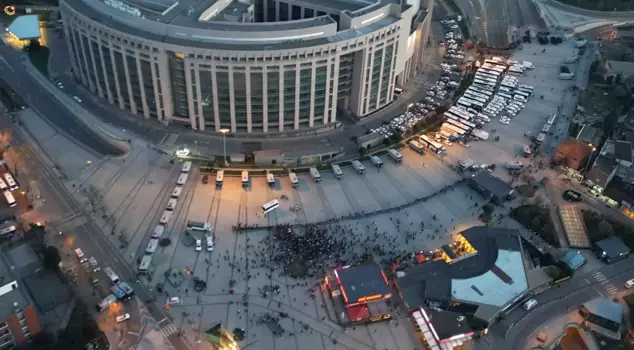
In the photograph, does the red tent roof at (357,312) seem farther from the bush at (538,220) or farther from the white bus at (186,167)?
the white bus at (186,167)

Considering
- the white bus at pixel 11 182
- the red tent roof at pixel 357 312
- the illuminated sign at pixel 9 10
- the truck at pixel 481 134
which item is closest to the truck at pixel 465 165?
the truck at pixel 481 134

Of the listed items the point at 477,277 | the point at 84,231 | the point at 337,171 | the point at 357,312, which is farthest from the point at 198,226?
the point at 477,277

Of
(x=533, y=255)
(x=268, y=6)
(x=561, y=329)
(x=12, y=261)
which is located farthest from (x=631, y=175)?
(x=12, y=261)

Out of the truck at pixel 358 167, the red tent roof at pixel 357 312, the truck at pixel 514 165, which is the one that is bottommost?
the red tent roof at pixel 357 312

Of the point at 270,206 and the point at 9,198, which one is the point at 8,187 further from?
the point at 270,206

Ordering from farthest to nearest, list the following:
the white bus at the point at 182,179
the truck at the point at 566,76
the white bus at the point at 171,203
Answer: the truck at the point at 566,76 < the white bus at the point at 182,179 < the white bus at the point at 171,203

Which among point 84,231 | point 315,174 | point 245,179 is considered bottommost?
point 84,231

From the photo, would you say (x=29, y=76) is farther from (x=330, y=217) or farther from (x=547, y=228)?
(x=547, y=228)

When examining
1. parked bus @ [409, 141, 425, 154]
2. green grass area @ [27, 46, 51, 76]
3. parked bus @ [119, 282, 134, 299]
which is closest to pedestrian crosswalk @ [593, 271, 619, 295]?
parked bus @ [409, 141, 425, 154]
